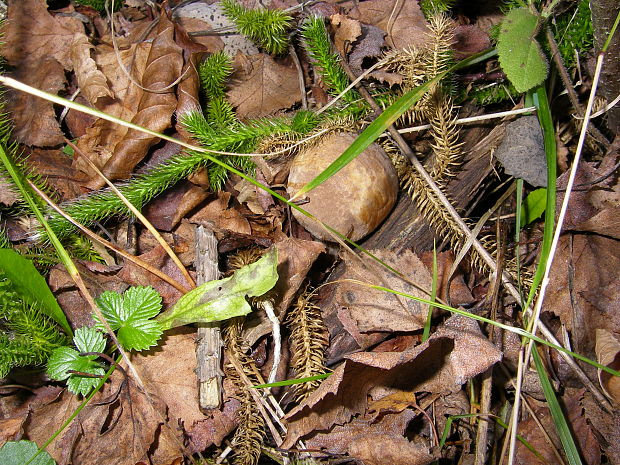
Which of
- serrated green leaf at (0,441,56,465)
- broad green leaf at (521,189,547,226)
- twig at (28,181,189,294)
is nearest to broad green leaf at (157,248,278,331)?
twig at (28,181,189,294)

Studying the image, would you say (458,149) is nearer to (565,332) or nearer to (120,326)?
(565,332)

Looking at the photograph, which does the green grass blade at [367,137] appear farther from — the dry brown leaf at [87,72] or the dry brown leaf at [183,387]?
the dry brown leaf at [87,72]

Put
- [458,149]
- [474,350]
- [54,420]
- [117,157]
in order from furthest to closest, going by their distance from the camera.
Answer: [117,157] < [458,149] < [54,420] < [474,350]

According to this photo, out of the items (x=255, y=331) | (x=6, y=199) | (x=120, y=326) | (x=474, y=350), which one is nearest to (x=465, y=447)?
(x=474, y=350)

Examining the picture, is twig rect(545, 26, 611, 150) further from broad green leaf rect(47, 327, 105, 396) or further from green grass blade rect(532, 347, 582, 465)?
broad green leaf rect(47, 327, 105, 396)

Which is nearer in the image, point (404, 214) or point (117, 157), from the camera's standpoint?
point (404, 214)

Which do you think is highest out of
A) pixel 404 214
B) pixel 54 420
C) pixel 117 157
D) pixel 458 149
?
pixel 458 149

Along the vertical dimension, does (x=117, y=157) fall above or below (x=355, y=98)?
below
